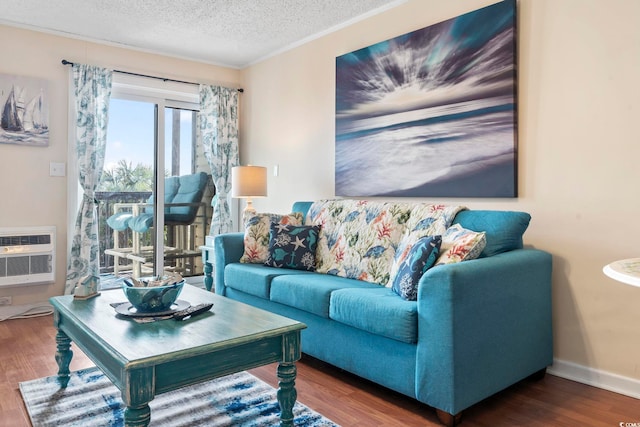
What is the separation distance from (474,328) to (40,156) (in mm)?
3799

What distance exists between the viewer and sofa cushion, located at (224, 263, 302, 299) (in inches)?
121

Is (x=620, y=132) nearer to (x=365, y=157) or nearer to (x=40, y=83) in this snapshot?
(x=365, y=157)

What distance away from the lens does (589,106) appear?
8.15ft

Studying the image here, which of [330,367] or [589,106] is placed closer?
[589,106]

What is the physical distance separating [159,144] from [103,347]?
3430mm

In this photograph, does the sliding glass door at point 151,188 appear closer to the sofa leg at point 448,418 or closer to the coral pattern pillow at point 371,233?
the coral pattern pillow at point 371,233

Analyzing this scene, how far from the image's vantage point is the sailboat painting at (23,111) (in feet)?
12.6

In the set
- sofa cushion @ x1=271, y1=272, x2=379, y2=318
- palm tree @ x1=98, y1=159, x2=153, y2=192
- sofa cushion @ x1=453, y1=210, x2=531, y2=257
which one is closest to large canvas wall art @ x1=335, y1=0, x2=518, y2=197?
sofa cushion @ x1=453, y1=210, x2=531, y2=257

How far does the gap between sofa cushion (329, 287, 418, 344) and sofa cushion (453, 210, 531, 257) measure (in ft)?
1.92

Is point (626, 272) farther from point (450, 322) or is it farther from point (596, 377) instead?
point (596, 377)

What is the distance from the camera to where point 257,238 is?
350 cm

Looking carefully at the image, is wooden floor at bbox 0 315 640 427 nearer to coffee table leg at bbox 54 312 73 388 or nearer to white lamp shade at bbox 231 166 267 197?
coffee table leg at bbox 54 312 73 388

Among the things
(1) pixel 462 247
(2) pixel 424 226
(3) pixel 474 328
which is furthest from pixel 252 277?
(3) pixel 474 328

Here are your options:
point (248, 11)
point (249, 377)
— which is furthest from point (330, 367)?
point (248, 11)
